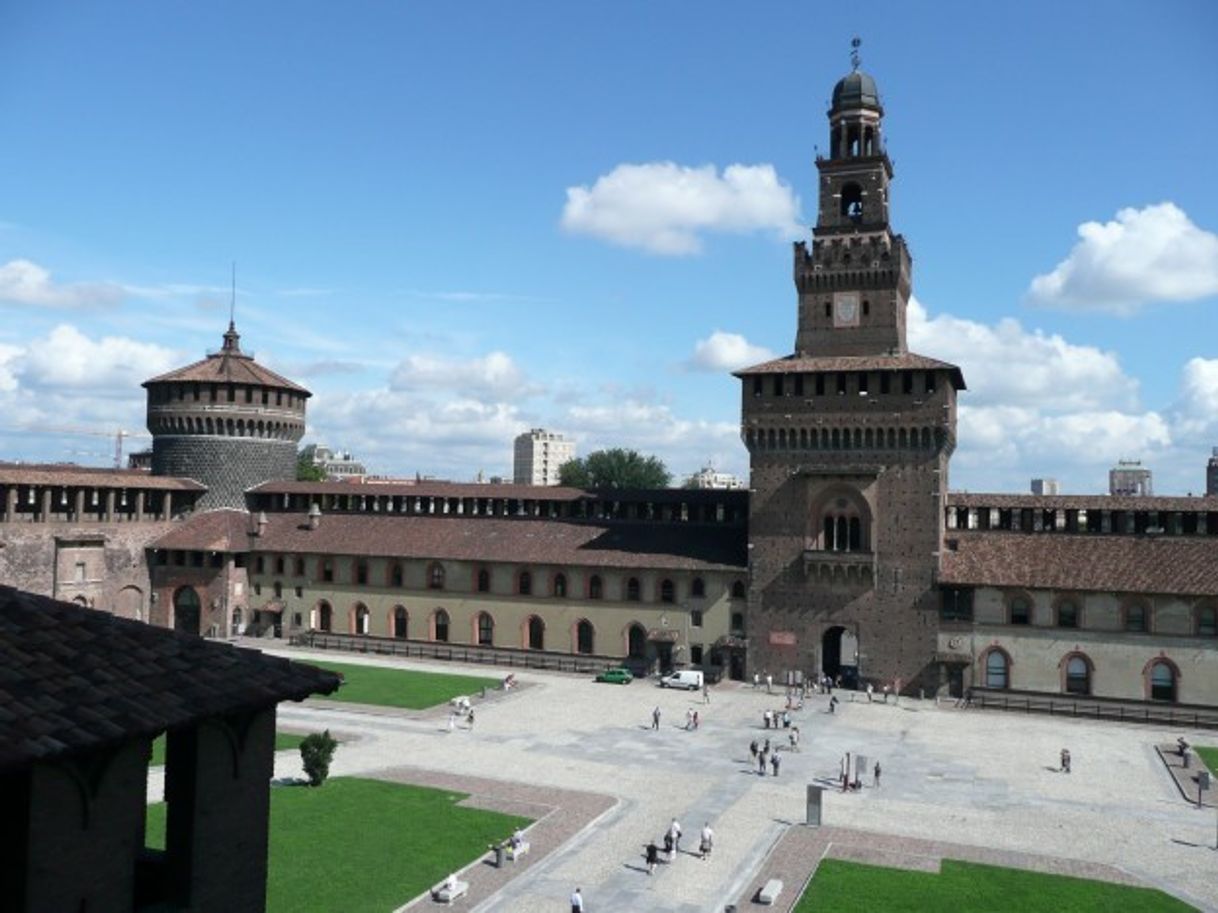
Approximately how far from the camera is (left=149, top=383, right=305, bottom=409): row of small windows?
76.6 metres

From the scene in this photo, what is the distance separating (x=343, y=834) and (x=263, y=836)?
789 inches

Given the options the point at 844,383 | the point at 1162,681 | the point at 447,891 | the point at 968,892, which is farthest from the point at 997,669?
the point at 447,891

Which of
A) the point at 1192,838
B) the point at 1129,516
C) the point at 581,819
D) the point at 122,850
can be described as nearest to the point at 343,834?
the point at 581,819

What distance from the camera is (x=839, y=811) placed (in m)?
36.6

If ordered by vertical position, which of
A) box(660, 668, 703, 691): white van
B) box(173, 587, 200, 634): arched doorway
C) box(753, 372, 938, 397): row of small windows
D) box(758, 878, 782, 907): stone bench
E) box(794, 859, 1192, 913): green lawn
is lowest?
box(794, 859, 1192, 913): green lawn

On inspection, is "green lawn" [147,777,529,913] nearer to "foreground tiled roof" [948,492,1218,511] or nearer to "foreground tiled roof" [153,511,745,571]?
"foreground tiled roof" [153,511,745,571]

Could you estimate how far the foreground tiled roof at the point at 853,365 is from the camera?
58.5m

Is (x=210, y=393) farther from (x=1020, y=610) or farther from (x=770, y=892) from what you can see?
(x=770, y=892)

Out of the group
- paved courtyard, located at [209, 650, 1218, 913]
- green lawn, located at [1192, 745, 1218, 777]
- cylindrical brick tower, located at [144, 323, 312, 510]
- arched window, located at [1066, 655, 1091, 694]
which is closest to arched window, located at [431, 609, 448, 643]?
paved courtyard, located at [209, 650, 1218, 913]

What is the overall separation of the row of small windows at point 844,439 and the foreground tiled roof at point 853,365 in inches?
135

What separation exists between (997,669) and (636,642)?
20867mm

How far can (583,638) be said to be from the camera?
217ft

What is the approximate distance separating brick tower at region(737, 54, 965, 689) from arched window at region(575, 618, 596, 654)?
34.7 ft

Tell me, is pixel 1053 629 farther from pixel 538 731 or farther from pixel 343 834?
pixel 343 834
